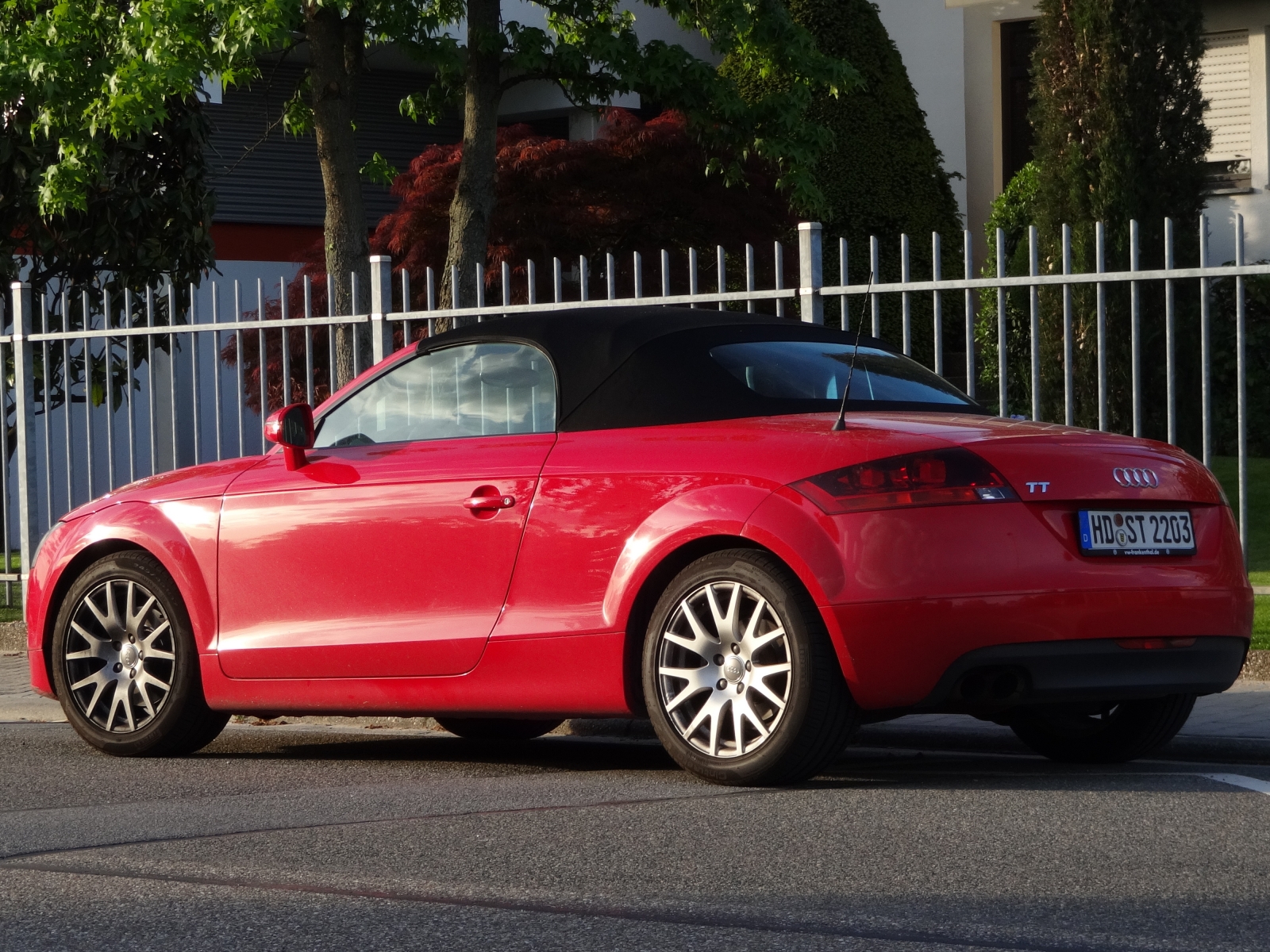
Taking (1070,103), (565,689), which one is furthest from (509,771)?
(1070,103)

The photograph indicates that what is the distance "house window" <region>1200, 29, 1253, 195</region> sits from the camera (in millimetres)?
23125

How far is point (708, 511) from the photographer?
6.26 m

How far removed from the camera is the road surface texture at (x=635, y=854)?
14.5ft

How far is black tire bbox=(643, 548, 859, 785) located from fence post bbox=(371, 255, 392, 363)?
510 cm

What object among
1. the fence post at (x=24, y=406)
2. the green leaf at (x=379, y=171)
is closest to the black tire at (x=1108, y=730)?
the fence post at (x=24, y=406)

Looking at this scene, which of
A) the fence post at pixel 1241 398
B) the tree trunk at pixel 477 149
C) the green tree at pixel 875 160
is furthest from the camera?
the green tree at pixel 875 160

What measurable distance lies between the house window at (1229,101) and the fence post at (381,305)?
14094 mm

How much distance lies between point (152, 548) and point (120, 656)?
0.43 m

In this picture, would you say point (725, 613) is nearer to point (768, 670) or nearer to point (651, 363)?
point (768, 670)

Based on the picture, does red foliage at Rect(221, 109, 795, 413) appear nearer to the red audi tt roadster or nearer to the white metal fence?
the white metal fence

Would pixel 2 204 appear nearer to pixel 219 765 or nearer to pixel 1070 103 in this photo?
pixel 1070 103

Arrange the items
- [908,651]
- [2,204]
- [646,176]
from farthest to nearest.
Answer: [646,176], [2,204], [908,651]

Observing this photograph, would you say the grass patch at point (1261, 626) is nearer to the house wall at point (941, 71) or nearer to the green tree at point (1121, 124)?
the green tree at point (1121, 124)

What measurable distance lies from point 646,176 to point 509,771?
13.8m
